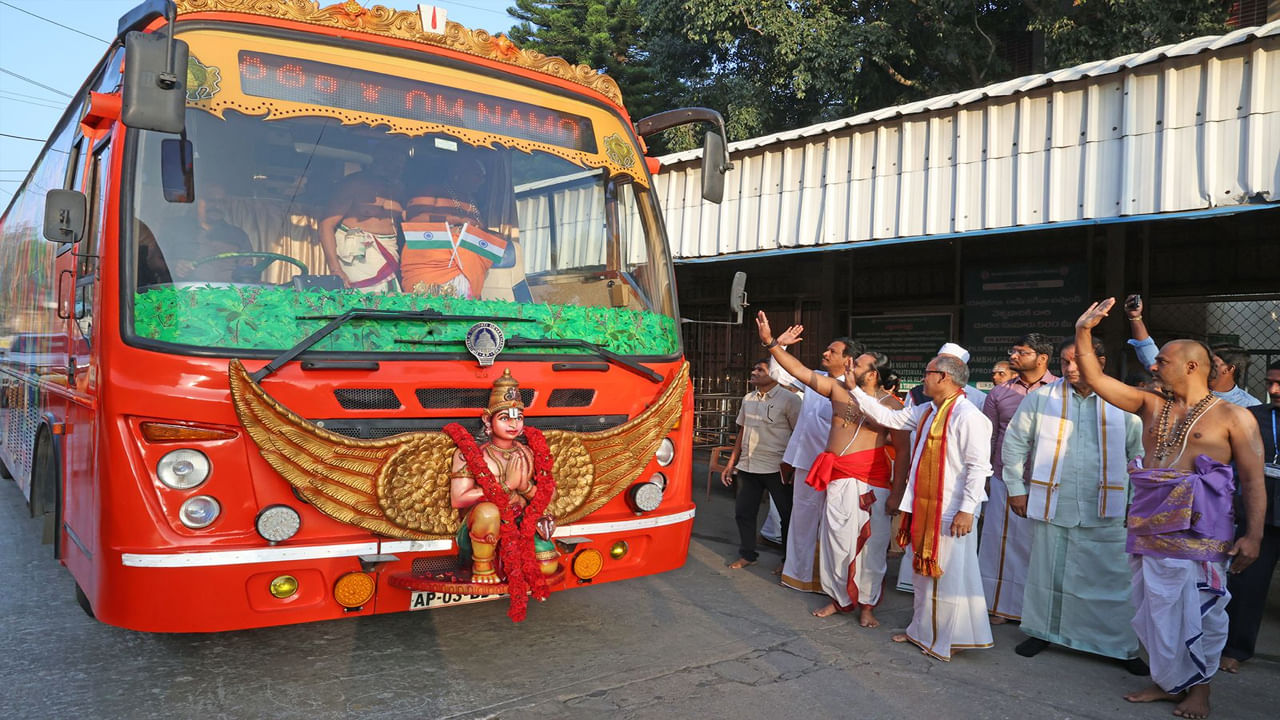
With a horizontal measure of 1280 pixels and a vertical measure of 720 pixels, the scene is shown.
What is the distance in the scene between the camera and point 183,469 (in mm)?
3539

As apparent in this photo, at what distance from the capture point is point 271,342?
3.72 metres

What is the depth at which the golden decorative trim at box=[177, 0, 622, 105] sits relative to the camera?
4.00m

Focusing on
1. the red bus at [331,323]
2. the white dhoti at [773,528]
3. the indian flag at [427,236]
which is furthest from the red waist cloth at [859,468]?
the indian flag at [427,236]

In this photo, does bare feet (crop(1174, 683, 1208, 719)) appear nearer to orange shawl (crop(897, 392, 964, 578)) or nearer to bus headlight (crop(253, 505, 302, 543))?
orange shawl (crop(897, 392, 964, 578))

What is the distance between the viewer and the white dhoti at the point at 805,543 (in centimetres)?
607

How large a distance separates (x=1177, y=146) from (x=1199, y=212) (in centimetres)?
48

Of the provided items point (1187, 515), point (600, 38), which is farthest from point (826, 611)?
point (600, 38)

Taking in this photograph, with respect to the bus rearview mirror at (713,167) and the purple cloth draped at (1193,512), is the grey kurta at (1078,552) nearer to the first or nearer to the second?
the purple cloth draped at (1193,512)

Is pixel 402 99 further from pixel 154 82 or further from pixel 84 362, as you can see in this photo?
pixel 84 362

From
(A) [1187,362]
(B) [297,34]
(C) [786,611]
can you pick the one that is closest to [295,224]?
(B) [297,34]

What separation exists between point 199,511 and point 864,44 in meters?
15.3

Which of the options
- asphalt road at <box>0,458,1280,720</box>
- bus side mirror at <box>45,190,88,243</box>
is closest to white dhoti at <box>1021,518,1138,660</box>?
asphalt road at <box>0,458,1280,720</box>

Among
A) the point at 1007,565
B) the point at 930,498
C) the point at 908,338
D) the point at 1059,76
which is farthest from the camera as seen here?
the point at 908,338

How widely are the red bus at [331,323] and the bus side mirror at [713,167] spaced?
768 millimetres
